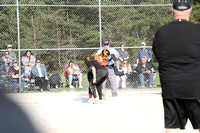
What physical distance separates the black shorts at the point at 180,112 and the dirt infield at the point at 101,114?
150 cm

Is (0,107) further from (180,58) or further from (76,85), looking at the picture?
(76,85)

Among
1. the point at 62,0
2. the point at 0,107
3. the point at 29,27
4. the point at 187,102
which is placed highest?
the point at 62,0

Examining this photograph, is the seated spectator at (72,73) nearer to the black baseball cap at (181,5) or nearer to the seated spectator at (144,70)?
the seated spectator at (144,70)

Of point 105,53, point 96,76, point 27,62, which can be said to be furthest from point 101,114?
point 27,62

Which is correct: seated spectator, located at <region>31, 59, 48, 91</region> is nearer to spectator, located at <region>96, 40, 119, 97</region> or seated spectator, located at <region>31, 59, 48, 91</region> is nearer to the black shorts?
spectator, located at <region>96, 40, 119, 97</region>

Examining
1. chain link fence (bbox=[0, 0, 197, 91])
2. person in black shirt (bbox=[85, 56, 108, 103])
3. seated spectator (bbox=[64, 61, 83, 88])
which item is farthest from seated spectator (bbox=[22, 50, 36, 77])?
person in black shirt (bbox=[85, 56, 108, 103])

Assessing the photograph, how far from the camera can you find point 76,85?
50.2 ft

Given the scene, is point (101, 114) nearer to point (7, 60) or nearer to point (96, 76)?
point (96, 76)

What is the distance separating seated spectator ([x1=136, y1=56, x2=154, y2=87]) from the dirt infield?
1330 mm

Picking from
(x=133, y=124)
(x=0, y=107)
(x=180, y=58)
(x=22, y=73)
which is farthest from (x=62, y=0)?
(x=0, y=107)

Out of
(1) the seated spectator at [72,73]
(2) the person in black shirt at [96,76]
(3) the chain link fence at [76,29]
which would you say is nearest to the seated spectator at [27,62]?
(1) the seated spectator at [72,73]

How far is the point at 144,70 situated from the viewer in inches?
587

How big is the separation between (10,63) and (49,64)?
4.87 m

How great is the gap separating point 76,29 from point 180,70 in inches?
755
